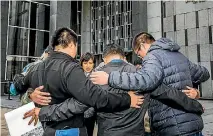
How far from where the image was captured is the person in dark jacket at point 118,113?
2.19 m

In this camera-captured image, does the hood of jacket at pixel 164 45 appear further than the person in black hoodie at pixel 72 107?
Yes

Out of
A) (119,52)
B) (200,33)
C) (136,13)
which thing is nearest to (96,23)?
(136,13)

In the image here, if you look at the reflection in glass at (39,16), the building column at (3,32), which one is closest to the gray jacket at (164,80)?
the building column at (3,32)

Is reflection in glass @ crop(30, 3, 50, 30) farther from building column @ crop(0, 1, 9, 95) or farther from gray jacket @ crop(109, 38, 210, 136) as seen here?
gray jacket @ crop(109, 38, 210, 136)

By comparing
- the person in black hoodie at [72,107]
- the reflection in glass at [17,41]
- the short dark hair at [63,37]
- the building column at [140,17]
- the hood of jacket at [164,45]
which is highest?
the building column at [140,17]

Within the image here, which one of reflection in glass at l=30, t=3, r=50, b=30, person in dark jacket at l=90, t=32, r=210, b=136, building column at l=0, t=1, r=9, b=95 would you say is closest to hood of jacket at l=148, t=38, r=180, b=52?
person in dark jacket at l=90, t=32, r=210, b=136

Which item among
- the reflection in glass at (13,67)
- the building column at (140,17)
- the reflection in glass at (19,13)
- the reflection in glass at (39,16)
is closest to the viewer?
the building column at (140,17)

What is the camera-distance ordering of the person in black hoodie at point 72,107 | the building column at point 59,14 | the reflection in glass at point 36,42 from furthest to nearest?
the reflection in glass at point 36,42, the building column at point 59,14, the person in black hoodie at point 72,107

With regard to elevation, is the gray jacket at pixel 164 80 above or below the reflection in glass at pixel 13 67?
below

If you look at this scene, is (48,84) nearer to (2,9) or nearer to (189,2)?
(189,2)

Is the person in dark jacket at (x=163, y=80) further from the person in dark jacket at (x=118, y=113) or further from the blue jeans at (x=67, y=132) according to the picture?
the blue jeans at (x=67, y=132)

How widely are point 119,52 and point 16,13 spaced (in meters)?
17.3

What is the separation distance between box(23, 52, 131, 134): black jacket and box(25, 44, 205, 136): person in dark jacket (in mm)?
89

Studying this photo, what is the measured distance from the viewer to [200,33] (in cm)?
1308
